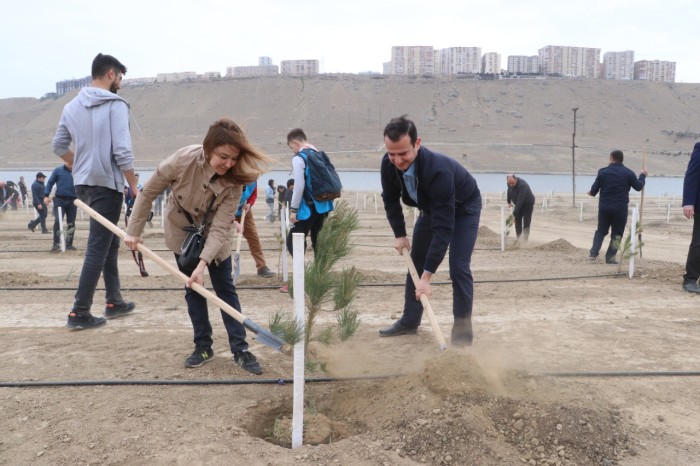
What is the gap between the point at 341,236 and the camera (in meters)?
3.94

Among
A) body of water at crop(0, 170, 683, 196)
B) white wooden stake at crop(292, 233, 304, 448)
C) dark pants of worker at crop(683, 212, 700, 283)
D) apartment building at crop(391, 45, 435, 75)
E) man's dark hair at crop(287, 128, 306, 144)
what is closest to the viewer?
white wooden stake at crop(292, 233, 304, 448)

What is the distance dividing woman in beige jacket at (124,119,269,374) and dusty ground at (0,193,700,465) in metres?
0.37

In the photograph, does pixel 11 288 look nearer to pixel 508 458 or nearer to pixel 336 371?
pixel 336 371

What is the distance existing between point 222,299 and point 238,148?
114 cm

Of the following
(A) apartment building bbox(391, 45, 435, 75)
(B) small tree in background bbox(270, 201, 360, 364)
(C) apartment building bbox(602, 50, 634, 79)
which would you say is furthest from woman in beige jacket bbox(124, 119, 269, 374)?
(C) apartment building bbox(602, 50, 634, 79)

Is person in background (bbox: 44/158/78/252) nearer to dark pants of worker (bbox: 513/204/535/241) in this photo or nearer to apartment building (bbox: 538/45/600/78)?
dark pants of worker (bbox: 513/204/535/241)

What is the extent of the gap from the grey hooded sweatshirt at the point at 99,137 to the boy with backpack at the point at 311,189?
1.68 metres

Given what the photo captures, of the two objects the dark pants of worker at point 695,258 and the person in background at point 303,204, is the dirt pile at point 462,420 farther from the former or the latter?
the dark pants of worker at point 695,258

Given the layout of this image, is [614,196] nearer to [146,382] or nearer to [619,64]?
[146,382]

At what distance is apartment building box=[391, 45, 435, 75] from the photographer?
5482 inches

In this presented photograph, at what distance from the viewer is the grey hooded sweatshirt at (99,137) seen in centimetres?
473

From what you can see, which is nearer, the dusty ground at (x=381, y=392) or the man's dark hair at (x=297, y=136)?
the dusty ground at (x=381, y=392)

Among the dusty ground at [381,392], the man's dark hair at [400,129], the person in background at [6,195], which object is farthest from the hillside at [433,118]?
the man's dark hair at [400,129]

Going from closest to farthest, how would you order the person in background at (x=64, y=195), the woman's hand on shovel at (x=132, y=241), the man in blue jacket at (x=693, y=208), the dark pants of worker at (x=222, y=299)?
the woman's hand on shovel at (x=132, y=241)
the dark pants of worker at (x=222, y=299)
the man in blue jacket at (x=693, y=208)
the person in background at (x=64, y=195)
